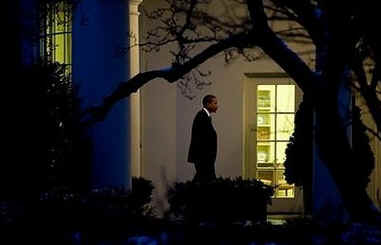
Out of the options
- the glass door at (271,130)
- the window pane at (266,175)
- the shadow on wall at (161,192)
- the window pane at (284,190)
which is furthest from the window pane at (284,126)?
the shadow on wall at (161,192)

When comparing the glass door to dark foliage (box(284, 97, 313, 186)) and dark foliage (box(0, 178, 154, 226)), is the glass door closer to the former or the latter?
dark foliage (box(284, 97, 313, 186))

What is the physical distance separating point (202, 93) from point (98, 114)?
5.30 m

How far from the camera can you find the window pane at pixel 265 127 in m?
12.1

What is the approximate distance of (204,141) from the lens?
10.2 meters

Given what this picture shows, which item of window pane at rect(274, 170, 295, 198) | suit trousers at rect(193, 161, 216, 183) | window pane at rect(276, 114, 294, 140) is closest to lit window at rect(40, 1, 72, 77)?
suit trousers at rect(193, 161, 216, 183)

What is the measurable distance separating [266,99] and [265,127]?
43 cm

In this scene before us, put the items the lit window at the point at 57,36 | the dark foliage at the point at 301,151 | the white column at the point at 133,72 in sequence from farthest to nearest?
the lit window at the point at 57,36
the dark foliage at the point at 301,151
the white column at the point at 133,72

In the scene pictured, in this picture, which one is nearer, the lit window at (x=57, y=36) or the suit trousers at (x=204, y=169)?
the suit trousers at (x=204, y=169)

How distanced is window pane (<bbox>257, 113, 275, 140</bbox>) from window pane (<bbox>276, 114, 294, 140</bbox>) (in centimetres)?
8

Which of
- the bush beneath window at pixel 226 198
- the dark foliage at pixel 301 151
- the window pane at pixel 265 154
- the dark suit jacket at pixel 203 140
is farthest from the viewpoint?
the window pane at pixel 265 154

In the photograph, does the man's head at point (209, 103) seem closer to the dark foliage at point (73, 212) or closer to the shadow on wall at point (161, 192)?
the shadow on wall at point (161, 192)

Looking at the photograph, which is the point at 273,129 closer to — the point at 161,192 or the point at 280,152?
the point at 280,152

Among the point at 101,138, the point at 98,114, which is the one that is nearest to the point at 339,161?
the point at 98,114

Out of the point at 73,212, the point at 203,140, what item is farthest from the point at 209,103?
the point at 73,212
